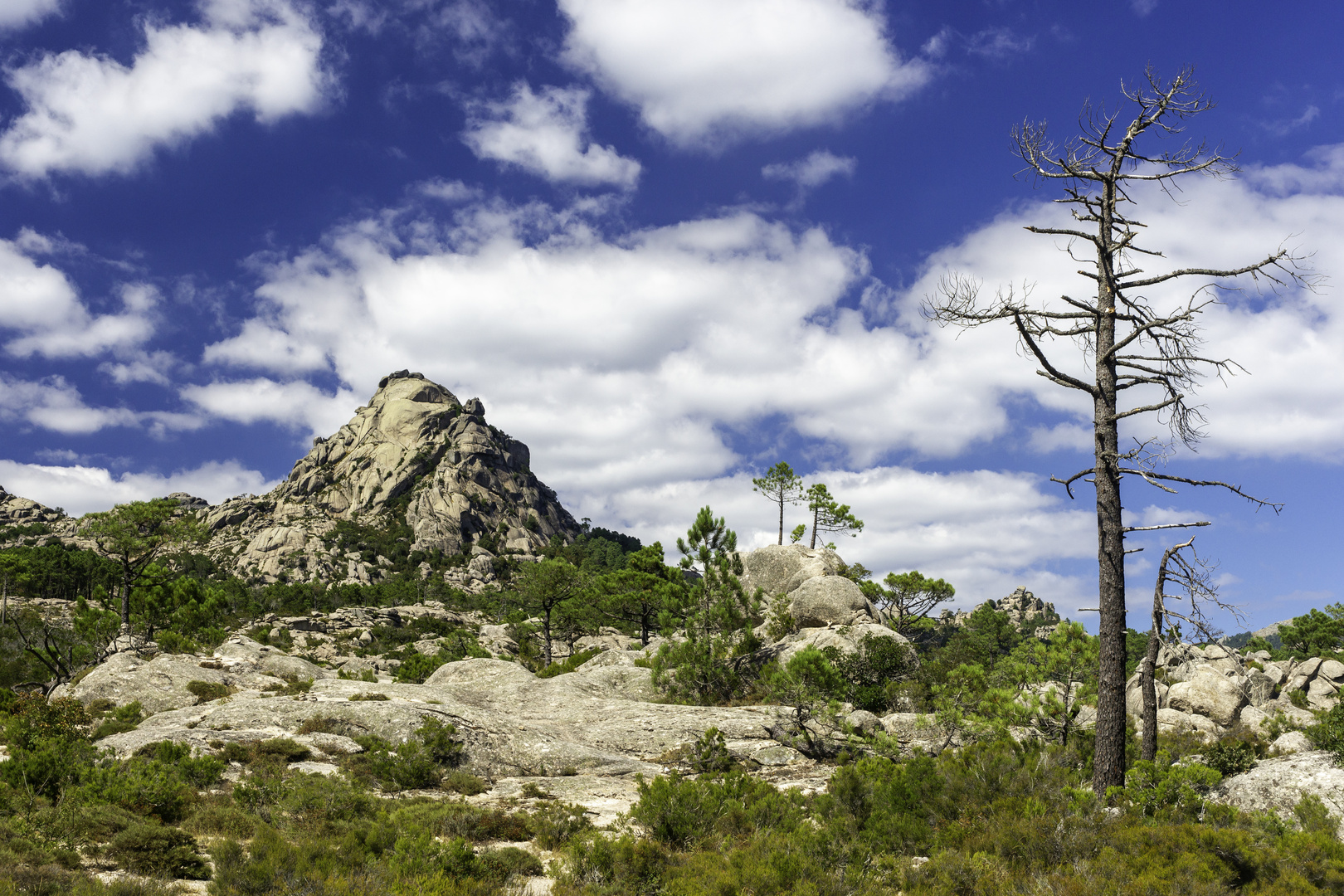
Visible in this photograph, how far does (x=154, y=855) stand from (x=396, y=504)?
163650 millimetres

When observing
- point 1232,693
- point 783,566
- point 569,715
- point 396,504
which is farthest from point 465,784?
point 396,504

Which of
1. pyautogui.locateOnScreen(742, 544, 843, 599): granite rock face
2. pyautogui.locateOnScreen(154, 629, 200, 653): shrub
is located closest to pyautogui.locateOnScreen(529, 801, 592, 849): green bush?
pyautogui.locateOnScreen(154, 629, 200, 653): shrub

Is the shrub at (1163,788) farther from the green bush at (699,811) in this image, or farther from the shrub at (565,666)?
the shrub at (565,666)

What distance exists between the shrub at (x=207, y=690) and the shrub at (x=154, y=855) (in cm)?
1387

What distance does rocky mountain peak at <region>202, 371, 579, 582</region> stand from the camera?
139 metres

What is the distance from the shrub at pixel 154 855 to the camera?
7.88m

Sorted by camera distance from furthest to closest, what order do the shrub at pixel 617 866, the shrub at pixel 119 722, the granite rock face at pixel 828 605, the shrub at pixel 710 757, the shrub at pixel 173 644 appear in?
the granite rock face at pixel 828 605 → the shrub at pixel 173 644 → the shrub at pixel 710 757 → the shrub at pixel 119 722 → the shrub at pixel 617 866

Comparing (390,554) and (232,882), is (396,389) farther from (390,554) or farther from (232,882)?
(232,882)

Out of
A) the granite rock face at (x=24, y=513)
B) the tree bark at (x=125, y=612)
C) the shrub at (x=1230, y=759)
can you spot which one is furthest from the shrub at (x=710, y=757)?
the granite rock face at (x=24, y=513)

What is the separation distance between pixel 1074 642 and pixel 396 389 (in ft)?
654

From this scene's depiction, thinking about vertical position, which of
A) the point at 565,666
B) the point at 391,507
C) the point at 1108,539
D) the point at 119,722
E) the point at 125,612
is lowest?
the point at 565,666

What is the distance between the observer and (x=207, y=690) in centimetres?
2061

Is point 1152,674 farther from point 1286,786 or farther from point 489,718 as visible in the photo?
point 489,718

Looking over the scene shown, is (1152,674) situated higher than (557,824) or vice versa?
(1152,674)
